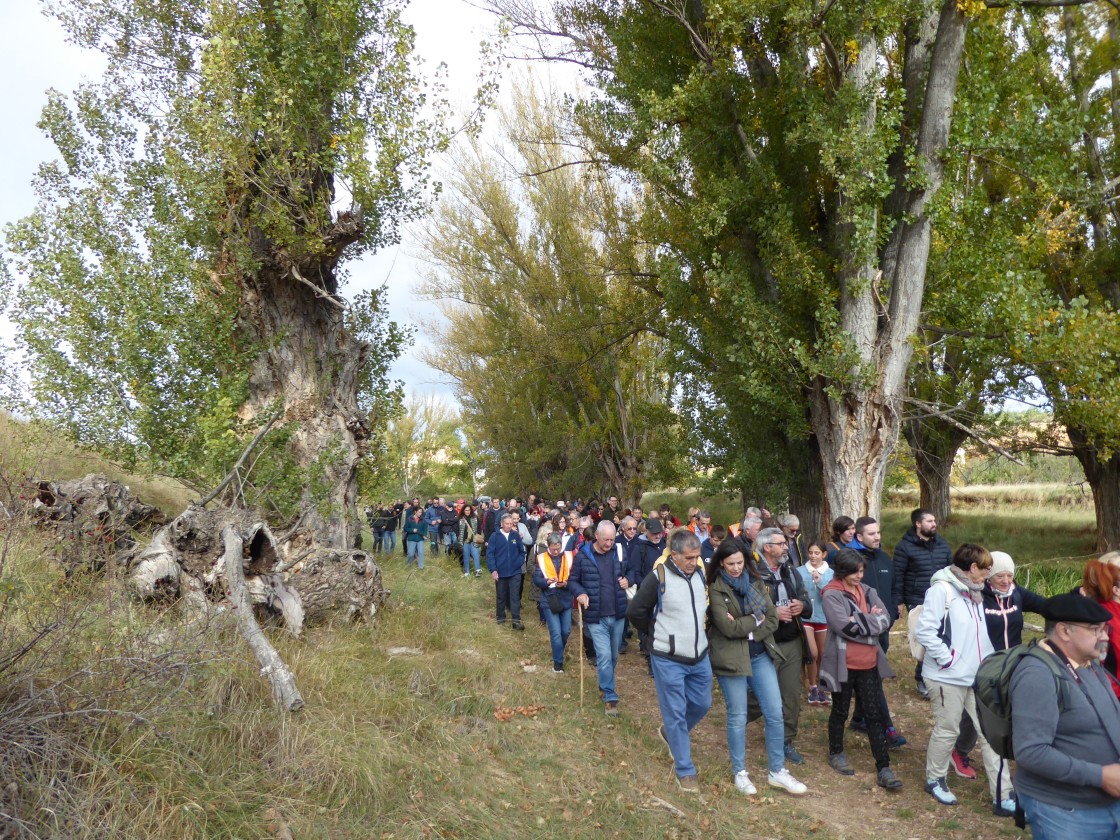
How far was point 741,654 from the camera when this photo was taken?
548 centimetres

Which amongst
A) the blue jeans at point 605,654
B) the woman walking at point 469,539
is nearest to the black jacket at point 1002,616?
the blue jeans at point 605,654

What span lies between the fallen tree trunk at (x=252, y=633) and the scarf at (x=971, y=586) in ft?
16.8

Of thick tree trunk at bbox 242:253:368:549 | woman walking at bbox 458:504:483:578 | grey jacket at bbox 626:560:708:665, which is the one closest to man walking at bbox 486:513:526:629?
thick tree trunk at bbox 242:253:368:549

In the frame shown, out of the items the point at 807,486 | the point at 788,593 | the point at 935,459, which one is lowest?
the point at 788,593

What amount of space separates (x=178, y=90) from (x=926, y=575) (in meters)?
12.1

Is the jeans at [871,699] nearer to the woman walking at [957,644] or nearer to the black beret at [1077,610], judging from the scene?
the woman walking at [957,644]

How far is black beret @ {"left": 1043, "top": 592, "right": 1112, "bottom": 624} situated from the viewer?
286 cm

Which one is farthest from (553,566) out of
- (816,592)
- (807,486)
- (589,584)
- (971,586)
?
(807,486)

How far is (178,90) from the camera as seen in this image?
34.9 feet

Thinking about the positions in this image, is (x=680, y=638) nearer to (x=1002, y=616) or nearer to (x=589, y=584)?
(x=589, y=584)

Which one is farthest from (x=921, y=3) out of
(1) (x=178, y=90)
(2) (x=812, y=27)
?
(1) (x=178, y=90)

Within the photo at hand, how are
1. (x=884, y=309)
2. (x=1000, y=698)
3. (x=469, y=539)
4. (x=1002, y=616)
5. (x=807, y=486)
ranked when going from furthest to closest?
1. (x=469, y=539)
2. (x=807, y=486)
3. (x=884, y=309)
4. (x=1002, y=616)
5. (x=1000, y=698)

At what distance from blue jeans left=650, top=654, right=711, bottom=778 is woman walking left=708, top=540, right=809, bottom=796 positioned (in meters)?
0.15

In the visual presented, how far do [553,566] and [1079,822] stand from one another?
21.1 feet
